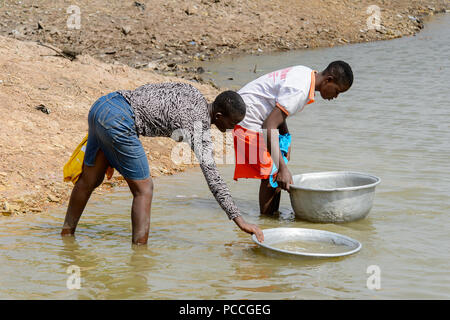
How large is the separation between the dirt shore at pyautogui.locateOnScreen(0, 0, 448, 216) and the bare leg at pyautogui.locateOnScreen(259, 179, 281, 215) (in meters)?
1.52

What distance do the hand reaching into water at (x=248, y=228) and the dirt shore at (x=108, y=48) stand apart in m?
1.95

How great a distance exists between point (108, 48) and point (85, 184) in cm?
962

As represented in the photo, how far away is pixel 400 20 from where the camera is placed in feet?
57.2

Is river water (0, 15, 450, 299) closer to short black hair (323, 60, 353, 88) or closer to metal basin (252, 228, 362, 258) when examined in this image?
metal basin (252, 228, 362, 258)

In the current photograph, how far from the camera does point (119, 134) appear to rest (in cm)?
366

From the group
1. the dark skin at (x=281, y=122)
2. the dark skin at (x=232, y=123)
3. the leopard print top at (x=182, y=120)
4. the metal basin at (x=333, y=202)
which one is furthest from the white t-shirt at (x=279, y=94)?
the leopard print top at (x=182, y=120)

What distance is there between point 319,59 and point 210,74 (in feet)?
9.17

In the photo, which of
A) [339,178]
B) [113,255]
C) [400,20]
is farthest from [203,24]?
[113,255]

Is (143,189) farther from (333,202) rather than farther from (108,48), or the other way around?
(108,48)

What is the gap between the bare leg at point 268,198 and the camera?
4914mm

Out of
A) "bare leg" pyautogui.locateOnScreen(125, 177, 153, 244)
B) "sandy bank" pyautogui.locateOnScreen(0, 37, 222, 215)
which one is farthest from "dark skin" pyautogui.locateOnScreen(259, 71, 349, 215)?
"sandy bank" pyautogui.locateOnScreen(0, 37, 222, 215)

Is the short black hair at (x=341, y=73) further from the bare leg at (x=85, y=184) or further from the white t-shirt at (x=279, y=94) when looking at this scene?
the bare leg at (x=85, y=184)

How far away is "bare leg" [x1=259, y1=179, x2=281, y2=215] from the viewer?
16.1 ft
